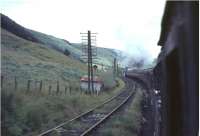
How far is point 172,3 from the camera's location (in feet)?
11.9

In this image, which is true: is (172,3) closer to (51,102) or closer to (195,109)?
(195,109)

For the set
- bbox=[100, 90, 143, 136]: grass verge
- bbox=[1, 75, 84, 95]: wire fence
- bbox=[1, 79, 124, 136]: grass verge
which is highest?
bbox=[1, 75, 84, 95]: wire fence

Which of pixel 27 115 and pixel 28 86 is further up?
pixel 28 86

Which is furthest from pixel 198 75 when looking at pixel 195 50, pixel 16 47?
pixel 16 47

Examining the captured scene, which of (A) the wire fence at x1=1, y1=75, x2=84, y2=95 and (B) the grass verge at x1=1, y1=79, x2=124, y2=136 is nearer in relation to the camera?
(B) the grass verge at x1=1, y1=79, x2=124, y2=136

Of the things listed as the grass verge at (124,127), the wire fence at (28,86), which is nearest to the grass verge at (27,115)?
the wire fence at (28,86)

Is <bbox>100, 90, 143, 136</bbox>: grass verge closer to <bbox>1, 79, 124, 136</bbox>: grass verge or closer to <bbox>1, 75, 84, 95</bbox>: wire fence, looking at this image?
<bbox>1, 79, 124, 136</bbox>: grass verge

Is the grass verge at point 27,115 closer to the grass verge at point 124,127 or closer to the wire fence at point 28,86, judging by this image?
the wire fence at point 28,86

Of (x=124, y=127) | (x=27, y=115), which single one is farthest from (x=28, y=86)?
(x=124, y=127)

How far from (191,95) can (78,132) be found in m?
12.2

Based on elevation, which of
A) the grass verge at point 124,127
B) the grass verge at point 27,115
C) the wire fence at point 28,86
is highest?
the wire fence at point 28,86

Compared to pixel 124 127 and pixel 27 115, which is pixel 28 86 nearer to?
pixel 27 115

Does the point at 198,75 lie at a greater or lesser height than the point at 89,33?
lesser

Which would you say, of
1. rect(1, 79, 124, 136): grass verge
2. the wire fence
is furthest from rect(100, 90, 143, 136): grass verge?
the wire fence
